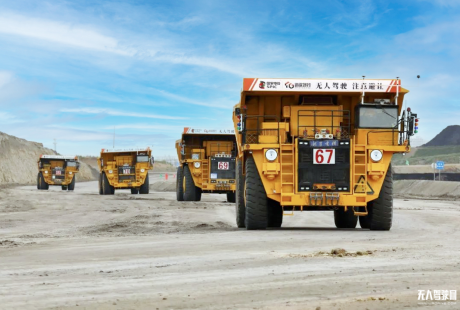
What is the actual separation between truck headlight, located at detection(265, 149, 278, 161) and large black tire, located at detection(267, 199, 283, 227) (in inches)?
48.6

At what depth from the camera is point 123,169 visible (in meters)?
40.4

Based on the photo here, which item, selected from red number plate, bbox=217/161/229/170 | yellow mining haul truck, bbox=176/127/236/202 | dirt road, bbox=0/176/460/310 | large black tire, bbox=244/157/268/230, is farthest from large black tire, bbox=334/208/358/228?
red number plate, bbox=217/161/229/170

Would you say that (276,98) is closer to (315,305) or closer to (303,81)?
(303,81)

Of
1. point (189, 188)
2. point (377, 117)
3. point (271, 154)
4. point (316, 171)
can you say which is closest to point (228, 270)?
point (271, 154)

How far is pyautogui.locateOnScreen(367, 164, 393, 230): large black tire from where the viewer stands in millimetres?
13461

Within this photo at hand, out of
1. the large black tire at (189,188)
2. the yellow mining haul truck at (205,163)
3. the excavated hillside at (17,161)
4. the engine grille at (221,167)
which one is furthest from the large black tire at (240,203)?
the excavated hillside at (17,161)

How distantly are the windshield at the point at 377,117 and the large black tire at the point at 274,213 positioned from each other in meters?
2.50

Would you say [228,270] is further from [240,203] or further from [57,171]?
[57,171]

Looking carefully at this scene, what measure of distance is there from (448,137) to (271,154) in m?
133

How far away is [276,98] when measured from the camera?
1449 cm

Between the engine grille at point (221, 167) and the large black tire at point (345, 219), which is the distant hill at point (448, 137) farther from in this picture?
the large black tire at point (345, 219)

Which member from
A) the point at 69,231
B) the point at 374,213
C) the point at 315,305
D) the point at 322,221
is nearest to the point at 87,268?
the point at 315,305

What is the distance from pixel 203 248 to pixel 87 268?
2.38 metres

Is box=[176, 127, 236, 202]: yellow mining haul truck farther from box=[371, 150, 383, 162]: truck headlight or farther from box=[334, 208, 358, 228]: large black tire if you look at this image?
box=[371, 150, 383, 162]: truck headlight
